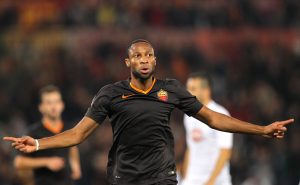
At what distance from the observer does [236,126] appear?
253 inches

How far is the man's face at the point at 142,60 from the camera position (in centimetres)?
628

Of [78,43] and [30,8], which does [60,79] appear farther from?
[30,8]

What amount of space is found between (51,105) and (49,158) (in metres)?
0.76

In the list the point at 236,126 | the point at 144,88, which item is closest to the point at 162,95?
the point at 144,88

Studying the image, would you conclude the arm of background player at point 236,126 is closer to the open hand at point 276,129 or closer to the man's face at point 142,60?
the open hand at point 276,129

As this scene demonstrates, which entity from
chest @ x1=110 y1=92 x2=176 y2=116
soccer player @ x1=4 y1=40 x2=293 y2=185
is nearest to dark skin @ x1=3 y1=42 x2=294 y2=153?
soccer player @ x1=4 y1=40 x2=293 y2=185

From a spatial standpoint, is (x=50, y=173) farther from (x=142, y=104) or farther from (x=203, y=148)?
(x=142, y=104)

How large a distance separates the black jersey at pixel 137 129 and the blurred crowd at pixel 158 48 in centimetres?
742

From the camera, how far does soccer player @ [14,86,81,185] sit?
7.91 m

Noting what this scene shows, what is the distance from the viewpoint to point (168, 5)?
50.8 feet

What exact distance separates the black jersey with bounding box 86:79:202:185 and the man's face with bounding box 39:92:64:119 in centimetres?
212

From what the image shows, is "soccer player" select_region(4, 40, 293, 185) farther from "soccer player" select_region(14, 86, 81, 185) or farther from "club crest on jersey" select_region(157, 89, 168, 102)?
"soccer player" select_region(14, 86, 81, 185)

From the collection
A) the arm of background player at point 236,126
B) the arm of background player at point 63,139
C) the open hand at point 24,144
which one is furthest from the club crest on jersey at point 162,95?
the open hand at point 24,144

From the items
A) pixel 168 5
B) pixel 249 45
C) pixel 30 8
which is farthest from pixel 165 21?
pixel 30 8
